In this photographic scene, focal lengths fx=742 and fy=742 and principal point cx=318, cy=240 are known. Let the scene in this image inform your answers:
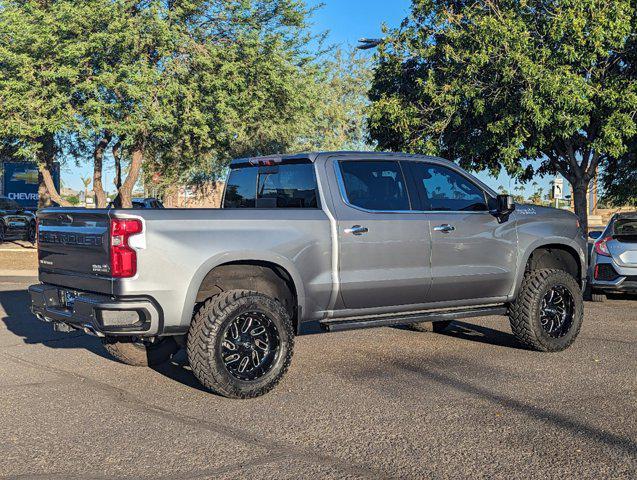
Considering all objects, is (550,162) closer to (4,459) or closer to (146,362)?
(146,362)

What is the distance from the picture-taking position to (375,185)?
22.3 feet

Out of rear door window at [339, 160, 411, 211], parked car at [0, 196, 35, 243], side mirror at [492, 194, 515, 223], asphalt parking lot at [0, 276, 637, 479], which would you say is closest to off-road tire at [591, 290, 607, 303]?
asphalt parking lot at [0, 276, 637, 479]

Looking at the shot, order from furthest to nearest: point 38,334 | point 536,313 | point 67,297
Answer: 1. point 38,334
2. point 536,313
3. point 67,297

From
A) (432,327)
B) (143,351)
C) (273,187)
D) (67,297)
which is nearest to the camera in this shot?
(67,297)

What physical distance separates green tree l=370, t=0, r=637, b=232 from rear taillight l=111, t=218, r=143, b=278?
511 inches

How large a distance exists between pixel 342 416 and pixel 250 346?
1019mm

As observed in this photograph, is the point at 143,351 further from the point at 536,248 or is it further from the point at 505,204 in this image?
the point at 536,248

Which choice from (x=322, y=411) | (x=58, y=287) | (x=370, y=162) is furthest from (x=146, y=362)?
(x=370, y=162)

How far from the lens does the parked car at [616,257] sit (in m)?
11.0

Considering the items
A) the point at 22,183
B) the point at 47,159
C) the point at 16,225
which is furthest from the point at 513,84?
the point at 22,183

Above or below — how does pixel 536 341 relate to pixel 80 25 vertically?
below

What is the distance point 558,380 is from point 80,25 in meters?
18.0

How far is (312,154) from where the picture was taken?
6.67m

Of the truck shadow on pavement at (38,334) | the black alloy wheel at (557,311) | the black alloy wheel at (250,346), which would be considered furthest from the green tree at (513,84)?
the black alloy wheel at (250,346)
